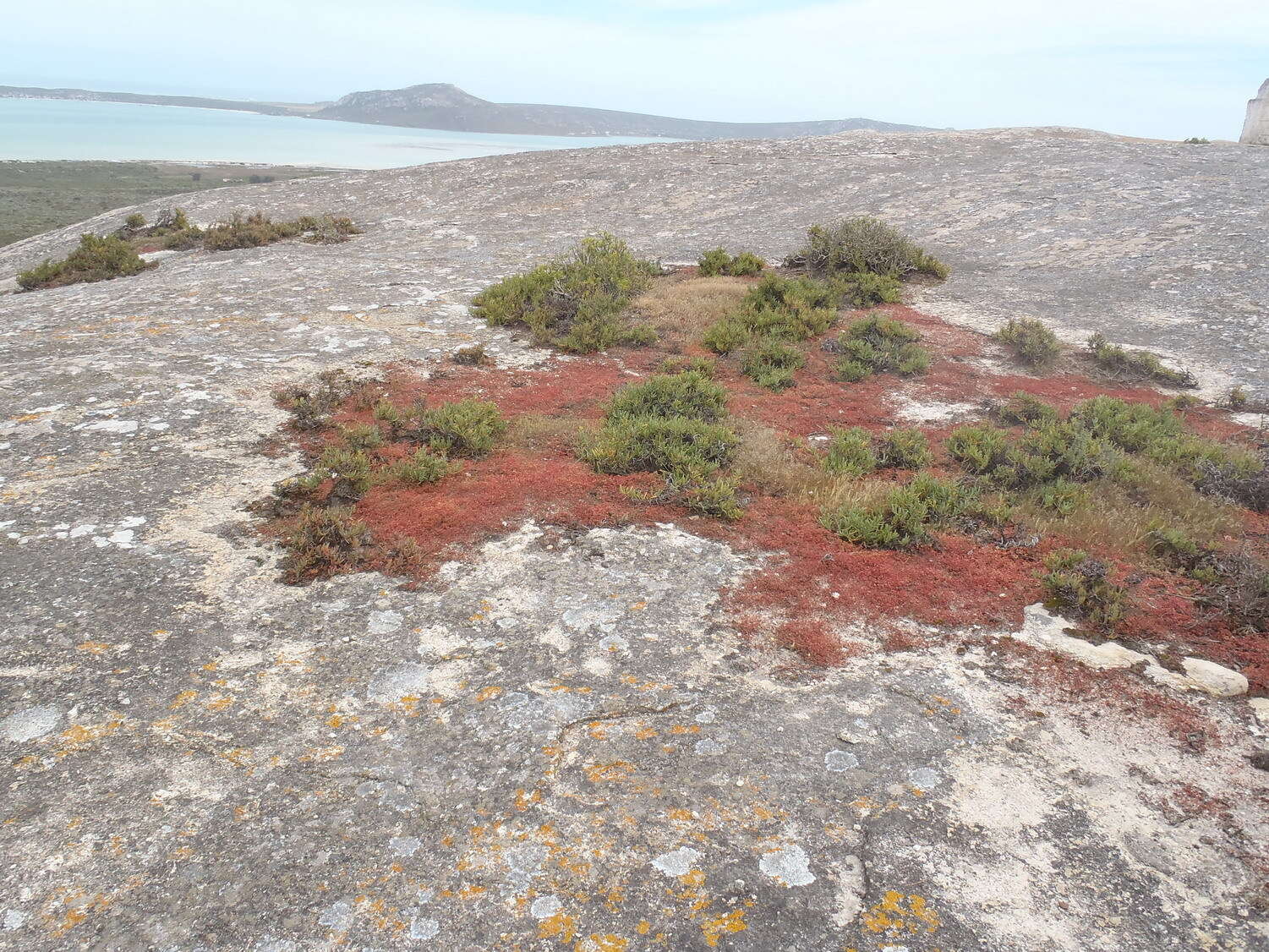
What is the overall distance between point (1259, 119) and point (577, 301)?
25.6 meters

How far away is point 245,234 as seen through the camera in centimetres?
1472

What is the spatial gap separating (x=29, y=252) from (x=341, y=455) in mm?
15967

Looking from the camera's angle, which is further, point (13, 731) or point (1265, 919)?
point (13, 731)

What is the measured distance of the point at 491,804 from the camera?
9.87ft

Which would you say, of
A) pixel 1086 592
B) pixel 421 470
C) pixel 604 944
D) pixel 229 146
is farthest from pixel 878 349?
pixel 229 146

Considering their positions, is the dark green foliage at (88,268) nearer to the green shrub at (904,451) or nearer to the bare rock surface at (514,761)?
the bare rock surface at (514,761)

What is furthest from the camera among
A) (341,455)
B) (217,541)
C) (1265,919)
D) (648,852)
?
(341,455)

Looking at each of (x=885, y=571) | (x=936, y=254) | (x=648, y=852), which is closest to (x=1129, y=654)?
(x=885, y=571)

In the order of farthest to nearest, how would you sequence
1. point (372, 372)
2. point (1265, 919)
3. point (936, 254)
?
point (936, 254), point (372, 372), point (1265, 919)

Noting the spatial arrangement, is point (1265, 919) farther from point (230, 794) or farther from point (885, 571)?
point (230, 794)

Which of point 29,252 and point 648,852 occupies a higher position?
point 29,252

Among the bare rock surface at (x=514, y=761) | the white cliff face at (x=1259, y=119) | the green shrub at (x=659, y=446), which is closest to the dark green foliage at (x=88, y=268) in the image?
the bare rock surface at (x=514, y=761)

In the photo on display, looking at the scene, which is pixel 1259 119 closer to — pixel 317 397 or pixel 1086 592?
pixel 1086 592

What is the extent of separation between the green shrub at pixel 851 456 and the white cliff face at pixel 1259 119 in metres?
25.5
